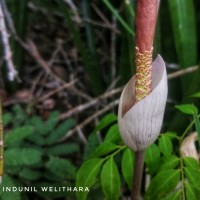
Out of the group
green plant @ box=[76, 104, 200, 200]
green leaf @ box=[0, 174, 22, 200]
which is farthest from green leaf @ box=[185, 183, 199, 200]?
green leaf @ box=[0, 174, 22, 200]

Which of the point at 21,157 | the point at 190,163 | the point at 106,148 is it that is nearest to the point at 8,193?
the point at 21,157

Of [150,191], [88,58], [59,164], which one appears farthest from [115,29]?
[150,191]

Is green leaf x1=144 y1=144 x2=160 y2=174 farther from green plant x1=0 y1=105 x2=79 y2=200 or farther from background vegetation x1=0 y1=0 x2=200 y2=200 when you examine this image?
green plant x1=0 y1=105 x2=79 y2=200

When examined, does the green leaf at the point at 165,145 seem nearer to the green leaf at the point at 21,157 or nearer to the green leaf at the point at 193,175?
the green leaf at the point at 193,175

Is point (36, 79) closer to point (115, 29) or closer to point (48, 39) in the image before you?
point (48, 39)

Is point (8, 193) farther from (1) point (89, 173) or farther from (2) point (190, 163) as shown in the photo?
(2) point (190, 163)

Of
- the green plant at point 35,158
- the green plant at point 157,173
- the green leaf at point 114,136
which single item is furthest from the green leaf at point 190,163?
the green plant at point 35,158

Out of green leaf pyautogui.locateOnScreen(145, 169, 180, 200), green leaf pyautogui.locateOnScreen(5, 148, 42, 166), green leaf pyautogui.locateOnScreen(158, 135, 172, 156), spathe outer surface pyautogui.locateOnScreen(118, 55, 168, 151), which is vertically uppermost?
spathe outer surface pyautogui.locateOnScreen(118, 55, 168, 151)
